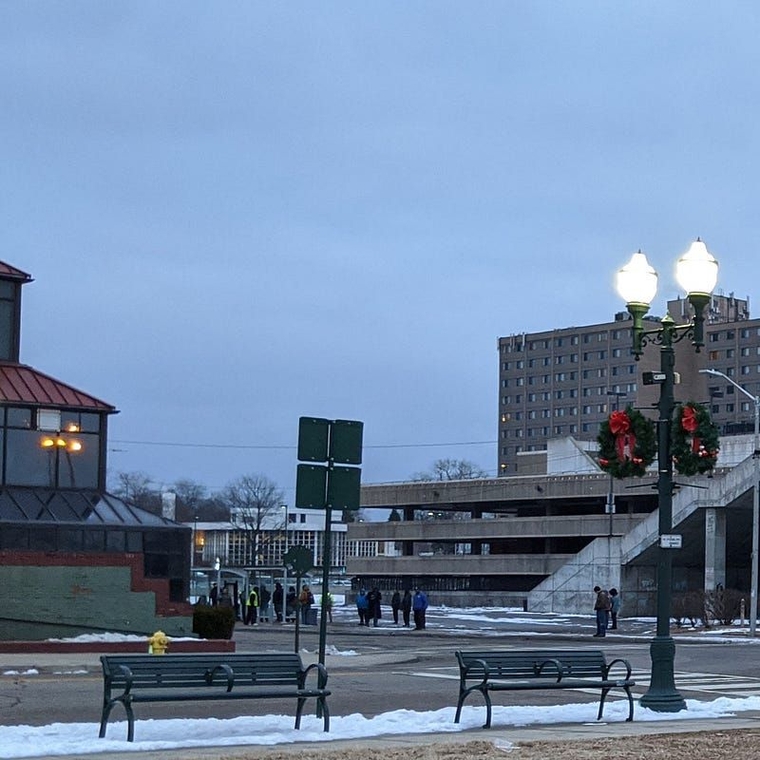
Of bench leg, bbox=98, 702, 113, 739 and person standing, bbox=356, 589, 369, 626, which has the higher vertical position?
bench leg, bbox=98, 702, 113, 739

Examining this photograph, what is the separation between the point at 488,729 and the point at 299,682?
86.9 inches

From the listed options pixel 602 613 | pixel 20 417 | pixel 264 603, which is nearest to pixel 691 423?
pixel 20 417

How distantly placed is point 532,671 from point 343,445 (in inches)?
144

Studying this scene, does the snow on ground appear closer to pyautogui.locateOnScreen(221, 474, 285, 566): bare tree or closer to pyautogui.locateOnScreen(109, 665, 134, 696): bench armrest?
pyautogui.locateOnScreen(109, 665, 134, 696): bench armrest

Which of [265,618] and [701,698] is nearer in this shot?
[701,698]

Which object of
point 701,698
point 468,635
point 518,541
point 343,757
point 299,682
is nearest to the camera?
point 343,757

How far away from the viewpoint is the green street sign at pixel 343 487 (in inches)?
703

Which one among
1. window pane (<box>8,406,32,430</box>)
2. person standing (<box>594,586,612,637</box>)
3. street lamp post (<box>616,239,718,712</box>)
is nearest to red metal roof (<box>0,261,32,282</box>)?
window pane (<box>8,406,32,430</box>)

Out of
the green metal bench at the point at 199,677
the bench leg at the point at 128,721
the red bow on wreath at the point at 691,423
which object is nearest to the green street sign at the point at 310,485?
the green metal bench at the point at 199,677

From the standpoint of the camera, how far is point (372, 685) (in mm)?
25000

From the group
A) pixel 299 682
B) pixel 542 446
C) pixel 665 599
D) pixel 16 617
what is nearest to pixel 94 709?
pixel 299 682

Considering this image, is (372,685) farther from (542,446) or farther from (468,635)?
(542,446)

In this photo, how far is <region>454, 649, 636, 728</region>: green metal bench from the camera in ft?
56.3

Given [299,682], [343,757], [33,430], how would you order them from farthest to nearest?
[33,430]
[299,682]
[343,757]
